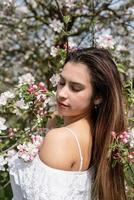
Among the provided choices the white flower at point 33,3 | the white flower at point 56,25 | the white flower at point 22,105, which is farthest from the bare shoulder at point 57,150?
the white flower at point 33,3

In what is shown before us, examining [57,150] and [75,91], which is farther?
[75,91]

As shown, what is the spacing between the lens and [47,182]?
1702 mm

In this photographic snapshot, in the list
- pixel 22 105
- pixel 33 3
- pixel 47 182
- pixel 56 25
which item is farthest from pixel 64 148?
pixel 33 3

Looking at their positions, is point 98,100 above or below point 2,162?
above

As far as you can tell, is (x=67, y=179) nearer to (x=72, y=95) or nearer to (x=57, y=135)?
(x=57, y=135)

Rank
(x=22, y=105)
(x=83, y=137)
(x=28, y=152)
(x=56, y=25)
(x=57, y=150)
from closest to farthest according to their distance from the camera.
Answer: (x=57, y=150) < (x=83, y=137) < (x=28, y=152) < (x=22, y=105) < (x=56, y=25)

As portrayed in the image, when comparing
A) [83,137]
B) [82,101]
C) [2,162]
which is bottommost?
[2,162]

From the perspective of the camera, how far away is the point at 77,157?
66.9 inches

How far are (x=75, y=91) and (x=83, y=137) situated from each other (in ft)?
0.55

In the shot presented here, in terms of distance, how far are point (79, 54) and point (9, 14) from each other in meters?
3.08

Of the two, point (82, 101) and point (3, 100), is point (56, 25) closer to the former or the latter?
point (3, 100)

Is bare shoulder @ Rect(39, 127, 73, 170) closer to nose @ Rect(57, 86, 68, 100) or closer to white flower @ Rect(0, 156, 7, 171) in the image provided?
nose @ Rect(57, 86, 68, 100)

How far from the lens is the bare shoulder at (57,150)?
163cm

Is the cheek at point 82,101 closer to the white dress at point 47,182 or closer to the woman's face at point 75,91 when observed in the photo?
the woman's face at point 75,91
